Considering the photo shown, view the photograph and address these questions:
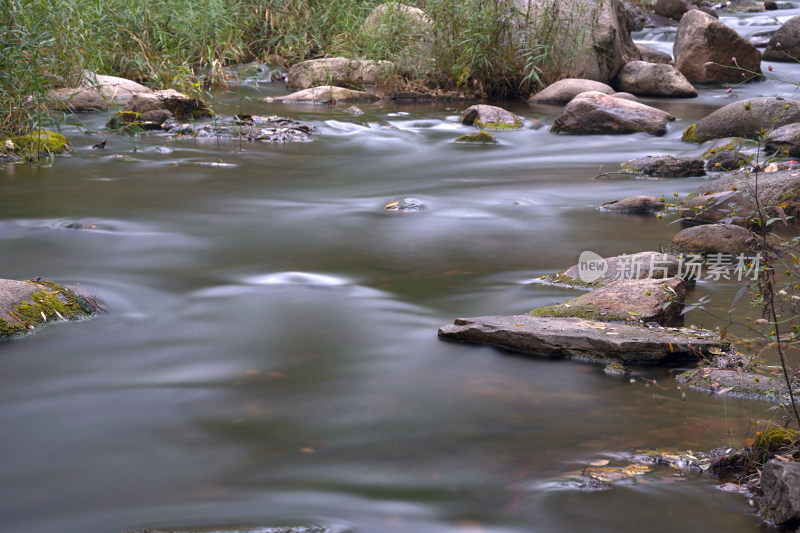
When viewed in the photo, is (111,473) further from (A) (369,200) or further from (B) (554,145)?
(B) (554,145)

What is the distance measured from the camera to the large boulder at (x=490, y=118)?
990 cm

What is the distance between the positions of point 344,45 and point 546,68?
11.7ft

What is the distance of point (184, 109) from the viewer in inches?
382

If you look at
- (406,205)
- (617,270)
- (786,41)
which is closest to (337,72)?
(406,205)

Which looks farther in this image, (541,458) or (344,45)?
(344,45)

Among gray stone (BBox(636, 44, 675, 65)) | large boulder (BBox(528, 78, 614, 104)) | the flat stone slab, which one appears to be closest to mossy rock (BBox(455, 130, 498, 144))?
large boulder (BBox(528, 78, 614, 104))

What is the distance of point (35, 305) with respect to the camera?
349 cm

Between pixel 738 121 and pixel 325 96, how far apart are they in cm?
A: 601

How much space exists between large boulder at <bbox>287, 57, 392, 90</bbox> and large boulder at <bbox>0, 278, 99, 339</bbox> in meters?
9.05

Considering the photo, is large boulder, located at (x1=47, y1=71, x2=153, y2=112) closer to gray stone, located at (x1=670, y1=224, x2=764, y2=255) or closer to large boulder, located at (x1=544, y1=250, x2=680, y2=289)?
large boulder, located at (x1=544, y1=250, x2=680, y2=289)

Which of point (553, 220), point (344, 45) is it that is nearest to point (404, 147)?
point (553, 220)

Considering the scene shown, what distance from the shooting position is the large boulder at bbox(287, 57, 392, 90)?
12.5 metres

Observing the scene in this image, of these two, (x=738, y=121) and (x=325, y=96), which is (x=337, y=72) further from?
(x=738, y=121)

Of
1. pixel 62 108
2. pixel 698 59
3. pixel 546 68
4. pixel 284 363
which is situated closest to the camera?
pixel 284 363
